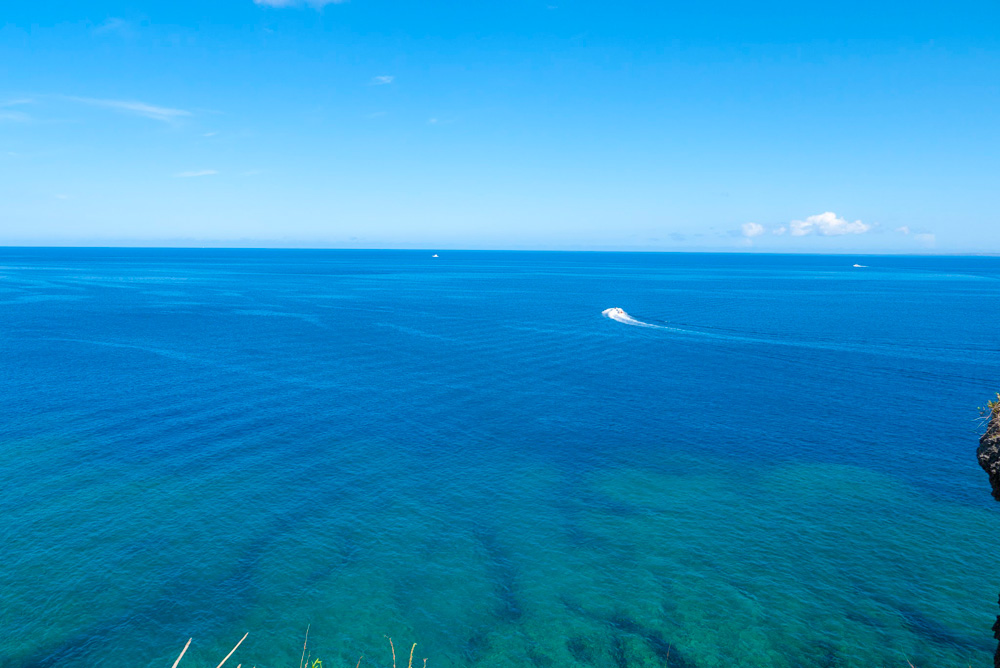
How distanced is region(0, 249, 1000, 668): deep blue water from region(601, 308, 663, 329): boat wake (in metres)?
44.3

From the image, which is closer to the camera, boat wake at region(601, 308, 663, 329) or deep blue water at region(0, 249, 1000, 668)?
deep blue water at region(0, 249, 1000, 668)

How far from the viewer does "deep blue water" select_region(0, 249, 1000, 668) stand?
33781 mm

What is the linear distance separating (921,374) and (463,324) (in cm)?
9183

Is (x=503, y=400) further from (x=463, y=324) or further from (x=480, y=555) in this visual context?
(x=463, y=324)

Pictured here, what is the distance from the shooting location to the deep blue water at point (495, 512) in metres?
33.8

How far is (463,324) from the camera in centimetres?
14000

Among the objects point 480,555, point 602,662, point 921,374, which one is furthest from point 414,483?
point 921,374

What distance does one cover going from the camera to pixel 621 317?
15125cm

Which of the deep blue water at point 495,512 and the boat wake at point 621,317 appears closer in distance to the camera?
the deep blue water at point 495,512

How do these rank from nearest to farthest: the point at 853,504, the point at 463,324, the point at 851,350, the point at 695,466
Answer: the point at 853,504
the point at 695,466
the point at 851,350
the point at 463,324

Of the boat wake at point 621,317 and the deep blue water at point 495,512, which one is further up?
the boat wake at point 621,317

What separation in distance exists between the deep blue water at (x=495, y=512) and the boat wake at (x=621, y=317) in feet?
145

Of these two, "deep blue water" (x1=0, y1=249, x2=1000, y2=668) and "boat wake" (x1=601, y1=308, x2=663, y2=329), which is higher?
"boat wake" (x1=601, y1=308, x2=663, y2=329)

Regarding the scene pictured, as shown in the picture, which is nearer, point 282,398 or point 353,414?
point 353,414
